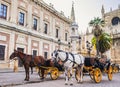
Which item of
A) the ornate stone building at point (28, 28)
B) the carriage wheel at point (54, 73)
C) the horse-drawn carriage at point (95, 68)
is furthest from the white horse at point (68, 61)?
the ornate stone building at point (28, 28)

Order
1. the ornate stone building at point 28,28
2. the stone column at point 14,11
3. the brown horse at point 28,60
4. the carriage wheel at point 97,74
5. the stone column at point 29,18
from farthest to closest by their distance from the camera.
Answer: the stone column at point 29,18 → the stone column at point 14,11 → the ornate stone building at point 28,28 → the carriage wheel at point 97,74 → the brown horse at point 28,60

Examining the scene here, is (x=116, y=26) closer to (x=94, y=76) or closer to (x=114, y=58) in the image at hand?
(x=114, y=58)

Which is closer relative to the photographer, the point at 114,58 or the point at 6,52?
the point at 6,52

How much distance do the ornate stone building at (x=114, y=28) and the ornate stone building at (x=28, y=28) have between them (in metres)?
22.5

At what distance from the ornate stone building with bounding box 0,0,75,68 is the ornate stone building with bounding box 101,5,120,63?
73.9 feet

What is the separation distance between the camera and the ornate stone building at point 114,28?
175 ft

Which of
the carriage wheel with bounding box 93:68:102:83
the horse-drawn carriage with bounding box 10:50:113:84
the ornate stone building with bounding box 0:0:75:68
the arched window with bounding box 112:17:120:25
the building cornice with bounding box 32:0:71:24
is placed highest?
the arched window with bounding box 112:17:120:25

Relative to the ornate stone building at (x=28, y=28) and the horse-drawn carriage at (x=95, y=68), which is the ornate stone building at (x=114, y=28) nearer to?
the ornate stone building at (x=28, y=28)

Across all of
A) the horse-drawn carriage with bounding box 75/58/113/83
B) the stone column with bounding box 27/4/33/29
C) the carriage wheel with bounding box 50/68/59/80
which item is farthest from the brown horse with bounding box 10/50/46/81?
the stone column with bounding box 27/4/33/29

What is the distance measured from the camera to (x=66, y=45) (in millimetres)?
38000

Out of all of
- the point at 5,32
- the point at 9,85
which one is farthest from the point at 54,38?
the point at 9,85

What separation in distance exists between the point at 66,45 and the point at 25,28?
46.3ft

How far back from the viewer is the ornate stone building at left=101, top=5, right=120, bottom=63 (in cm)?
5325

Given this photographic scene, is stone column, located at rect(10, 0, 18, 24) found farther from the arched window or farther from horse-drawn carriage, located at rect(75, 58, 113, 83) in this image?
the arched window
